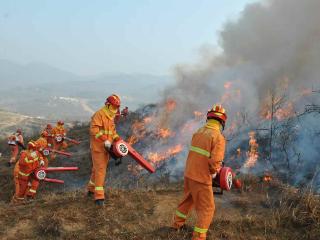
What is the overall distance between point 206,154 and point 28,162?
5.81 meters

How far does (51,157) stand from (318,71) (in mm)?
12160

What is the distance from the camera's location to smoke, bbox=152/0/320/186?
15984 millimetres

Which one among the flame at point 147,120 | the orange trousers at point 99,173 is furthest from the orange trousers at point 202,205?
the flame at point 147,120

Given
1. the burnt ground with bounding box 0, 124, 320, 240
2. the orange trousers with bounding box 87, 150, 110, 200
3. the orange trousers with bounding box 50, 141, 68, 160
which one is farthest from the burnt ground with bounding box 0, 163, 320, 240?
the orange trousers with bounding box 50, 141, 68, 160

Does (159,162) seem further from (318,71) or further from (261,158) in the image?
(318,71)

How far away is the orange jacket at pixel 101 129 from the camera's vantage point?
7.18 metres

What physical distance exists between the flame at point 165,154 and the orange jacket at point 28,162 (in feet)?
19.3

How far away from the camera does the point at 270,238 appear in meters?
5.89

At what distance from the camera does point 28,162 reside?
31.7 ft

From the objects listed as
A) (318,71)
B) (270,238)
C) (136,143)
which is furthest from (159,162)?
(270,238)

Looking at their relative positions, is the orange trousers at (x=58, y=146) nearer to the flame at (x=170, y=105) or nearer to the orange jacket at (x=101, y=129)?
the flame at (x=170, y=105)

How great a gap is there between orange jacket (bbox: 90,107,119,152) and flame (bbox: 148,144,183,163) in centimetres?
763

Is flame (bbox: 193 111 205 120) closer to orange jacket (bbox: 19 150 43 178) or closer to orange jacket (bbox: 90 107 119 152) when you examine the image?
orange jacket (bbox: 19 150 43 178)

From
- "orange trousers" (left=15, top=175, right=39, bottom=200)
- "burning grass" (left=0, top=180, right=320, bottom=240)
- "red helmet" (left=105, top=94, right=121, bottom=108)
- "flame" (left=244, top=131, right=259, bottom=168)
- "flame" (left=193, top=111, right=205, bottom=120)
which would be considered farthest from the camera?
"flame" (left=193, top=111, right=205, bottom=120)
